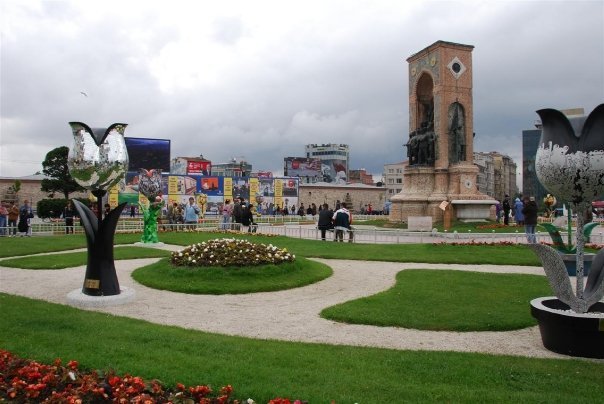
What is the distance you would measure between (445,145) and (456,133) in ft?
2.82

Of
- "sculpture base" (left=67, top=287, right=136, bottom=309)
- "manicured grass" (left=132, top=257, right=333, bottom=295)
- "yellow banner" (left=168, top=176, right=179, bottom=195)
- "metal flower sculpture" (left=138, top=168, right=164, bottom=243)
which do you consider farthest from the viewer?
"yellow banner" (left=168, top=176, right=179, bottom=195)

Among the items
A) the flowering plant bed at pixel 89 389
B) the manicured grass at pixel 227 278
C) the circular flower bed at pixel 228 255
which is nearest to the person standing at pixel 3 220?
the manicured grass at pixel 227 278

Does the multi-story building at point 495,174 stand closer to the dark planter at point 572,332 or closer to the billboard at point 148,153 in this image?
the billboard at point 148,153

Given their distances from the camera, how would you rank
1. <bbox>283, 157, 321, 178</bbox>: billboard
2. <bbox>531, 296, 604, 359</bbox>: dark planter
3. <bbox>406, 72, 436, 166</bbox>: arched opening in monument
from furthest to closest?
1. <bbox>283, 157, 321, 178</bbox>: billboard
2. <bbox>406, 72, 436, 166</bbox>: arched opening in monument
3. <bbox>531, 296, 604, 359</bbox>: dark planter

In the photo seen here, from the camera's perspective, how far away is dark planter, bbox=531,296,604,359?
552 cm

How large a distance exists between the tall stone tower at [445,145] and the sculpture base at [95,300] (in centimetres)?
1999

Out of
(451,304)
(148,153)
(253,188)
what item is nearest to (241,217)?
(451,304)

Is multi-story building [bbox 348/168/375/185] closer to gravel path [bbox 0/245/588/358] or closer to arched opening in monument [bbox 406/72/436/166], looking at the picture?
arched opening in monument [bbox 406/72/436/166]

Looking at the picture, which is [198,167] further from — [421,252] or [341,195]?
[421,252]

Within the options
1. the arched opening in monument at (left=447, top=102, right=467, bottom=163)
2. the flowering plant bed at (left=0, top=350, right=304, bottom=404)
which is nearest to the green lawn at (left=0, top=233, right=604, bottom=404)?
the flowering plant bed at (left=0, top=350, right=304, bottom=404)

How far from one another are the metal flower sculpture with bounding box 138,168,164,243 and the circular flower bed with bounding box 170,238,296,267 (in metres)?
7.24

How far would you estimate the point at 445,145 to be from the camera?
88.6 feet

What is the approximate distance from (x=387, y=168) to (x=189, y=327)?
11343cm

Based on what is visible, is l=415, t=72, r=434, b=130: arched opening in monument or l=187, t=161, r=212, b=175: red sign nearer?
l=415, t=72, r=434, b=130: arched opening in monument
